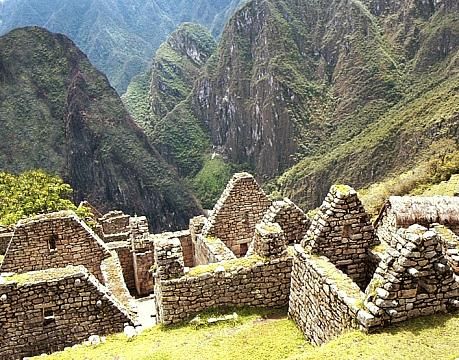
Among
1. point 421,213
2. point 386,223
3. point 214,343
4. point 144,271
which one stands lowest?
point 144,271

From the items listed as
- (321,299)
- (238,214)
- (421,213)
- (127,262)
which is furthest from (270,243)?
(421,213)

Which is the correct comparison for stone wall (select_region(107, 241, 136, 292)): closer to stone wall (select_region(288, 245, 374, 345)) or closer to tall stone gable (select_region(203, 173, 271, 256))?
tall stone gable (select_region(203, 173, 271, 256))

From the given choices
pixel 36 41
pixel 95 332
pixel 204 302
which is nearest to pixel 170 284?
pixel 204 302

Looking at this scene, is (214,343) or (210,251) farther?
(210,251)

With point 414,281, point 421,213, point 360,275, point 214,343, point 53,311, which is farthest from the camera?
point 421,213

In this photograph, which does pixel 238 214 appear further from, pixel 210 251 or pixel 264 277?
pixel 264 277

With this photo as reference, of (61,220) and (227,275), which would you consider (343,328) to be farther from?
(61,220)

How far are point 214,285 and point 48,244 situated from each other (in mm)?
5444

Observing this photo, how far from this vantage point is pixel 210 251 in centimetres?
1148

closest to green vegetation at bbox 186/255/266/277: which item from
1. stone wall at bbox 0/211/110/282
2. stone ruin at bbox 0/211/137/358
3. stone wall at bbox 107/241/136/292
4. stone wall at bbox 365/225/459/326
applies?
stone ruin at bbox 0/211/137/358

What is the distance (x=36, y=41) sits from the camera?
606ft

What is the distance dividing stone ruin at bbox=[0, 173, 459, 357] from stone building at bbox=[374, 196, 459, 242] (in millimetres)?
4281

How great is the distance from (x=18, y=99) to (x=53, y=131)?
14.2 meters

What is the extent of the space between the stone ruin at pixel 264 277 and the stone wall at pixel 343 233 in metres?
0.02
